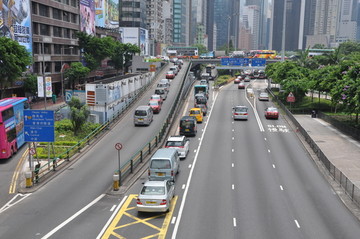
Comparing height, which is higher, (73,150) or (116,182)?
(116,182)

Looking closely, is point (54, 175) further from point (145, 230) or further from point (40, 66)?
point (40, 66)

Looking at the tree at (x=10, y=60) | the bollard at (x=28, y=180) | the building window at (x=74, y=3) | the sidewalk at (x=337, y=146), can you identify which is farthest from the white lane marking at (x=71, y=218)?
the building window at (x=74, y=3)

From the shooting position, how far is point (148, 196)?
67.9ft

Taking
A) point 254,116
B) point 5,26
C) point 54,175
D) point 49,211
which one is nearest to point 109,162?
point 54,175

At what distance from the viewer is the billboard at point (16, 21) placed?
57.2 meters

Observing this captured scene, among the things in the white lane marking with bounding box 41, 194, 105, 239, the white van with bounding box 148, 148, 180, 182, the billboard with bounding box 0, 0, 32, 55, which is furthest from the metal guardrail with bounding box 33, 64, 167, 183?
the billboard with bounding box 0, 0, 32, 55

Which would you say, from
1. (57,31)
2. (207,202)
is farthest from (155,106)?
(57,31)

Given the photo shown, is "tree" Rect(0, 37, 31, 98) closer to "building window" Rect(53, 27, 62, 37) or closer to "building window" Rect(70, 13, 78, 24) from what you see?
"building window" Rect(53, 27, 62, 37)

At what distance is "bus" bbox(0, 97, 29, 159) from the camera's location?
3036 cm

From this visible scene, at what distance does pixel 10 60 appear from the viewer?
4947cm

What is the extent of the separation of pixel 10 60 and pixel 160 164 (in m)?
32.6

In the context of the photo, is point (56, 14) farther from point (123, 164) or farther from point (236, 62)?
point (123, 164)

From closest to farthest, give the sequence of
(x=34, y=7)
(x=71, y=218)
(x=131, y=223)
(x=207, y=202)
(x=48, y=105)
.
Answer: (x=131, y=223), (x=71, y=218), (x=207, y=202), (x=48, y=105), (x=34, y=7)

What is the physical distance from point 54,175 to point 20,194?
4.18 meters
